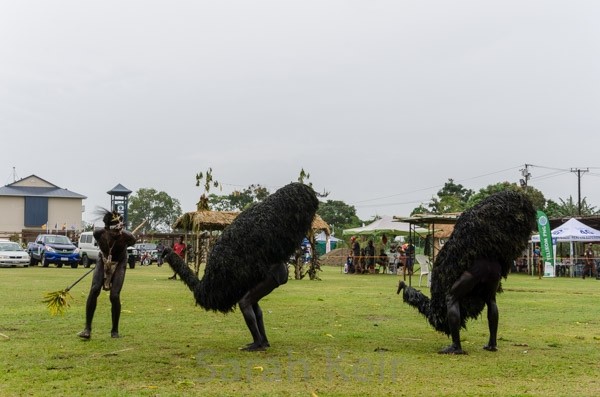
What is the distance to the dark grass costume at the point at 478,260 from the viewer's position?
32.9 ft

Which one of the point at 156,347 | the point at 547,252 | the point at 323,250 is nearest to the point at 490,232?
the point at 156,347

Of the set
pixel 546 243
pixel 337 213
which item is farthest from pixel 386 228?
pixel 337 213

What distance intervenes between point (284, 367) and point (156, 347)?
2.33 m

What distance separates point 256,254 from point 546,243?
2927cm

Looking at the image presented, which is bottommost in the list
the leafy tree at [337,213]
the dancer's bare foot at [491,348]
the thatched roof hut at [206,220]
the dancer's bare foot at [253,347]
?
the dancer's bare foot at [491,348]

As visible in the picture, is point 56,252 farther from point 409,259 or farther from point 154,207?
point 154,207

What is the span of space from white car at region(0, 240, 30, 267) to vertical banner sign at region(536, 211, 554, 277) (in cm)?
2745

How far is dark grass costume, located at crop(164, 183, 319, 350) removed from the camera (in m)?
10.1

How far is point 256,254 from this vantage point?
1008 cm

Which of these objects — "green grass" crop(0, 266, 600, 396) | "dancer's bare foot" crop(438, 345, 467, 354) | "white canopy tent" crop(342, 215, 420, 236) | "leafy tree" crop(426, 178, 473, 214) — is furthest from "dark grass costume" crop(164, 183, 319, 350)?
"leafy tree" crop(426, 178, 473, 214)

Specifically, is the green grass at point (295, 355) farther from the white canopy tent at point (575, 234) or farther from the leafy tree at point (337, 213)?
the leafy tree at point (337, 213)

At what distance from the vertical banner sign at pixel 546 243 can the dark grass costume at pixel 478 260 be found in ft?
86.0

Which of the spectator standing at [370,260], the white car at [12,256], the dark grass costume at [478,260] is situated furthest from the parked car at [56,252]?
the dark grass costume at [478,260]

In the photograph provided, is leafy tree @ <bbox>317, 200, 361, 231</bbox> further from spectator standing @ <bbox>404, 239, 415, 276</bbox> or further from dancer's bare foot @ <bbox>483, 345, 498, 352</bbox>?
dancer's bare foot @ <bbox>483, 345, 498, 352</bbox>
